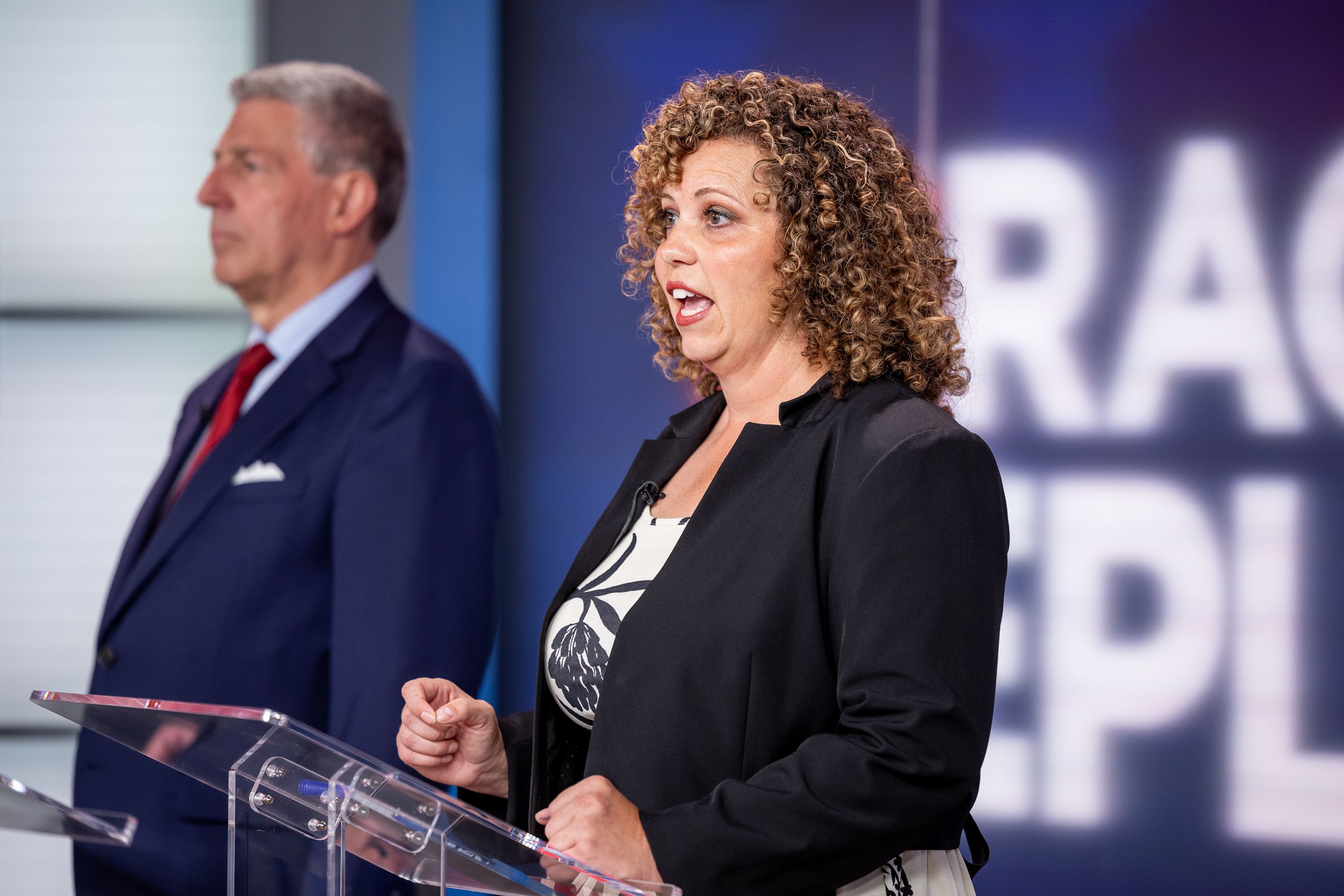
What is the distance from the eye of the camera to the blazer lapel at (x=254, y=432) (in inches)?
97.6

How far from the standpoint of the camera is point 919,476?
129 cm

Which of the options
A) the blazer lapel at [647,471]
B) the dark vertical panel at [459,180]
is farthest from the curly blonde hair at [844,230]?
the dark vertical panel at [459,180]

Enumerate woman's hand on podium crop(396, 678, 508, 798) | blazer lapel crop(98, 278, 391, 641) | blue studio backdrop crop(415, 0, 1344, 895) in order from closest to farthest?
1. woman's hand on podium crop(396, 678, 508, 798)
2. blazer lapel crop(98, 278, 391, 641)
3. blue studio backdrop crop(415, 0, 1344, 895)

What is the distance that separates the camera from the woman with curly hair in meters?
1.21

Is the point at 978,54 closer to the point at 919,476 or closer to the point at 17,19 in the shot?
the point at 919,476

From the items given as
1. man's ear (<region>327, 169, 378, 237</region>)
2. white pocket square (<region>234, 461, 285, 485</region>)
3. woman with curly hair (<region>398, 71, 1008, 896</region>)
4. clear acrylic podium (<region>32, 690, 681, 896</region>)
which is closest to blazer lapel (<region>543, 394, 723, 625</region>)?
woman with curly hair (<region>398, 71, 1008, 896</region>)

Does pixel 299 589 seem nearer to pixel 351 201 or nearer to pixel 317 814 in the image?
pixel 351 201

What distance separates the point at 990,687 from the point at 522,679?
2312mm

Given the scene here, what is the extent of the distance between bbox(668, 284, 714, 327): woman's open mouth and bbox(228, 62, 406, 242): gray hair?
61.1 inches

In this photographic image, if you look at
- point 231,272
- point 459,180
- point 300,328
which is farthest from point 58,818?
point 459,180

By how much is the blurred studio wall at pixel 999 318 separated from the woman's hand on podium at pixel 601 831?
81.1 inches

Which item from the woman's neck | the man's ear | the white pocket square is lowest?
the white pocket square

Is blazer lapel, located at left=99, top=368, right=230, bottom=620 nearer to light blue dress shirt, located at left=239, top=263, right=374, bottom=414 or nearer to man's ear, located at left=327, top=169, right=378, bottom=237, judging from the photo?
light blue dress shirt, located at left=239, top=263, right=374, bottom=414

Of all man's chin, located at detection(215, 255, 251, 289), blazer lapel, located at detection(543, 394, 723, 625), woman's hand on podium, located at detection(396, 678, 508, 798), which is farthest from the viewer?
man's chin, located at detection(215, 255, 251, 289)
